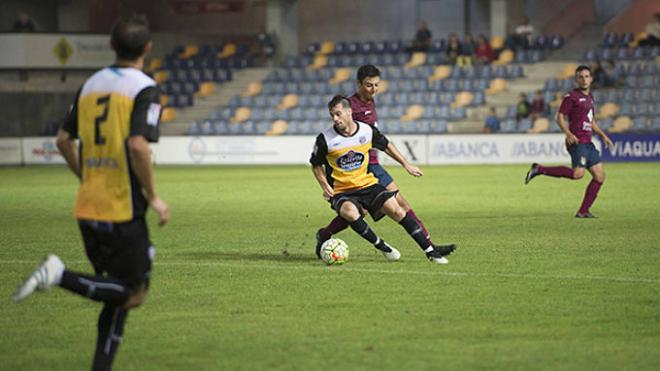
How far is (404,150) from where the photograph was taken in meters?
31.7

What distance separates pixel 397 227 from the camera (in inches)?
→ 613

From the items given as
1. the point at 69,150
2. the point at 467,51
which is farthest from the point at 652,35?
the point at 69,150

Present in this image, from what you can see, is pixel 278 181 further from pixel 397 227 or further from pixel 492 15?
pixel 492 15

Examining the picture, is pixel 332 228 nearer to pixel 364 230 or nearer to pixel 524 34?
pixel 364 230

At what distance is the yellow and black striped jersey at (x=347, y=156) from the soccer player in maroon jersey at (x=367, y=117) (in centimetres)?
35

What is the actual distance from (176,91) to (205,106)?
1314 mm

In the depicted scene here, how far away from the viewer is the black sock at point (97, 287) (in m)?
6.10

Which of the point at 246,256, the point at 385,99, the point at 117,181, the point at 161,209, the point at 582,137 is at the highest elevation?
the point at 117,181

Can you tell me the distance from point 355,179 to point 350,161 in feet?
0.59

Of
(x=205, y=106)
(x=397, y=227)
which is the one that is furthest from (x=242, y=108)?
(x=397, y=227)

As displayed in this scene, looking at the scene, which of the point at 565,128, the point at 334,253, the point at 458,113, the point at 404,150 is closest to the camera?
the point at 334,253

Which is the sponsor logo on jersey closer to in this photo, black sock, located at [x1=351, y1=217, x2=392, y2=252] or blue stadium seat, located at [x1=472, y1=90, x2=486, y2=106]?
black sock, located at [x1=351, y1=217, x2=392, y2=252]

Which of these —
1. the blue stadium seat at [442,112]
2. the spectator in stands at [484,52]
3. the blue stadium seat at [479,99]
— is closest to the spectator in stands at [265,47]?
the blue stadium seat at [442,112]

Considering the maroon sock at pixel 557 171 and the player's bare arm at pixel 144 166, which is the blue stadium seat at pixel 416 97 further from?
the player's bare arm at pixel 144 166
